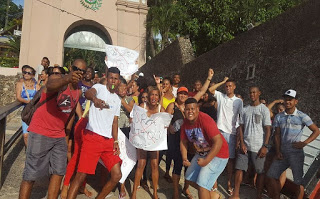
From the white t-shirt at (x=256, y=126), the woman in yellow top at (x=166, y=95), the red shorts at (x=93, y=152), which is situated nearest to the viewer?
the red shorts at (x=93, y=152)

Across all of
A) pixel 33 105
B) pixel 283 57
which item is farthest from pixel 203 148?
pixel 283 57

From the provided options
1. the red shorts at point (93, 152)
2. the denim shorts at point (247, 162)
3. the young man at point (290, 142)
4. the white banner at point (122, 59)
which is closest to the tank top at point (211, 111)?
the denim shorts at point (247, 162)

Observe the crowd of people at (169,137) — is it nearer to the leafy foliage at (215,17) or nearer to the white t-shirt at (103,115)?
the white t-shirt at (103,115)

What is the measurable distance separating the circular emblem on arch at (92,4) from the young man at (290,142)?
648 inches

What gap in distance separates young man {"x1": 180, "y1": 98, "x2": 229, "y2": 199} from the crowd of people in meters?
0.01

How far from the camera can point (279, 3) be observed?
13.7 metres

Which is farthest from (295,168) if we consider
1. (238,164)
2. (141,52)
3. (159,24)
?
(141,52)

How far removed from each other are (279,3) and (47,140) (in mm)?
13930

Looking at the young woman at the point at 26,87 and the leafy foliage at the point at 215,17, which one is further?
the leafy foliage at the point at 215,17

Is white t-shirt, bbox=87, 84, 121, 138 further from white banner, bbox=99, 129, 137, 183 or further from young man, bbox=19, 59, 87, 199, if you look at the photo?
white banner, bbox=99, 129, 137, 183

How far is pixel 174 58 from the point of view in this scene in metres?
12.3

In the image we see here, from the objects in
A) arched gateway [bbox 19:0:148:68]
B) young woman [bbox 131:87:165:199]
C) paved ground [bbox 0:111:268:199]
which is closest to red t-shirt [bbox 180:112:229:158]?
young woman [bbox 131:87:165:199]

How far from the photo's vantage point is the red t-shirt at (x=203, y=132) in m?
3.35

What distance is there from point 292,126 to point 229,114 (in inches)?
39.7
